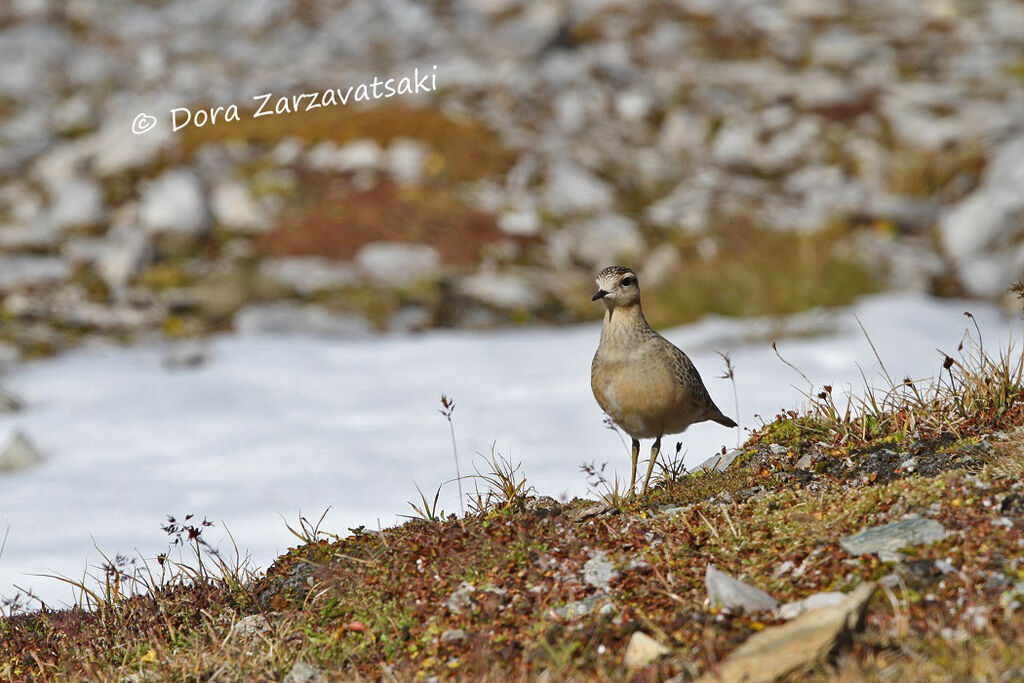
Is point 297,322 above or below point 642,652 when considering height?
above

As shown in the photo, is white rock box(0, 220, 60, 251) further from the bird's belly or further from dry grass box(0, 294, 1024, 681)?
the bird's belly

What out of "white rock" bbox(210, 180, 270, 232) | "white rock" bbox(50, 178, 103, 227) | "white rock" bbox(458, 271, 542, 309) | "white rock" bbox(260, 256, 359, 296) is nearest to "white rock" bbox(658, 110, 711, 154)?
"white rock" bbox(458, 271, 542, 309)

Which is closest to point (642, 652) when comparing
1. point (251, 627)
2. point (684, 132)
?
point (251, 627)

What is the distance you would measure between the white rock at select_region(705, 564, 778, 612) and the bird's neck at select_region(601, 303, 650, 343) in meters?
1.91

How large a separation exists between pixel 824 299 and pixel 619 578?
8193 mm

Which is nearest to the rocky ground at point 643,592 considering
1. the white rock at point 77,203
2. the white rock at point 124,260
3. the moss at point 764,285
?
the moss at point 764,285

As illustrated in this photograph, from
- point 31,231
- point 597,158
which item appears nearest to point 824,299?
point 597,158

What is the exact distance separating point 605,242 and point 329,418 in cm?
608

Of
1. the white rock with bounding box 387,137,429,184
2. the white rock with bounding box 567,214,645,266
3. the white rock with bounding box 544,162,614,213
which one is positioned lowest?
the white rock with bounding box 567,214,645,266

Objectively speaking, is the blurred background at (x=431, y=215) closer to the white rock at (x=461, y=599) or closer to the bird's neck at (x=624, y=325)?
the bird's neck at (x=624, y=325)

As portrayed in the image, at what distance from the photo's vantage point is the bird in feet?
18.9

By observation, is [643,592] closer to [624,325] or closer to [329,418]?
[624,325]

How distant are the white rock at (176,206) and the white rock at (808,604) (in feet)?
41.2

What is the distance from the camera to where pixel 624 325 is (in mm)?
6012
